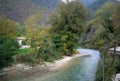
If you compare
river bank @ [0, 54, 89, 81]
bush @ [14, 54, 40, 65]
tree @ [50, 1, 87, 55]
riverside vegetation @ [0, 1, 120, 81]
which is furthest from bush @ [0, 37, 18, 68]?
tree @ [50, 1, 87, 55]

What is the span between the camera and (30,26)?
33969mm

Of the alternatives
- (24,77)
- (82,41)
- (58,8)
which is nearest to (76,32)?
(58,8)

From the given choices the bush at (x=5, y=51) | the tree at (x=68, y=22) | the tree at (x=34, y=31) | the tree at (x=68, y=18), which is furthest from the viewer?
the tree at (x=68, y=18)

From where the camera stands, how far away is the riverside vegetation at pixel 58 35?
1003 inches

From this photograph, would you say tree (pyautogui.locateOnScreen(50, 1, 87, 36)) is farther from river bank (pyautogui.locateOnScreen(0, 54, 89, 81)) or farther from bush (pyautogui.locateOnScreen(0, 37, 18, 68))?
bush (pyautogui.locateOnScreen(0, 37, 18, 68))

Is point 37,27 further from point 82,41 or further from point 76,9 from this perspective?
point 82,41

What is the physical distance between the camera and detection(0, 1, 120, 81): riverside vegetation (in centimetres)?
2548

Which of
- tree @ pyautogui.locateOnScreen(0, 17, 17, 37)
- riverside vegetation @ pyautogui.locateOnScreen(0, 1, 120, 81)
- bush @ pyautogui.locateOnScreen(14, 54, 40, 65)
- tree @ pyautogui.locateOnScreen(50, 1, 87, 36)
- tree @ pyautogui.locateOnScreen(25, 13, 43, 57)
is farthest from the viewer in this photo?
tree @ pyautogui.locateOnScreen(50, 1, 87, 36)

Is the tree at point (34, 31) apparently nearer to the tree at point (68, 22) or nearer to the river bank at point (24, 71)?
the river bank at point (24, 71)

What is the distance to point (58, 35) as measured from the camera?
4256 centimetres

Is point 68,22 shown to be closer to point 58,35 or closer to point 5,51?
point 58,35

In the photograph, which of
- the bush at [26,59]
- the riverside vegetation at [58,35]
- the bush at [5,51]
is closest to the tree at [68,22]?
the riverside vegetation at [58,35]

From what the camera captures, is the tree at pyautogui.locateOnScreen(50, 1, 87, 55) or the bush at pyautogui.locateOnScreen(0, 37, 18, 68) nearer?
the bush at pyautogui.locateOnScreen(0, 37, 18, 68)

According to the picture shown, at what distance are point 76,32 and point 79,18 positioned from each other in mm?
2647
